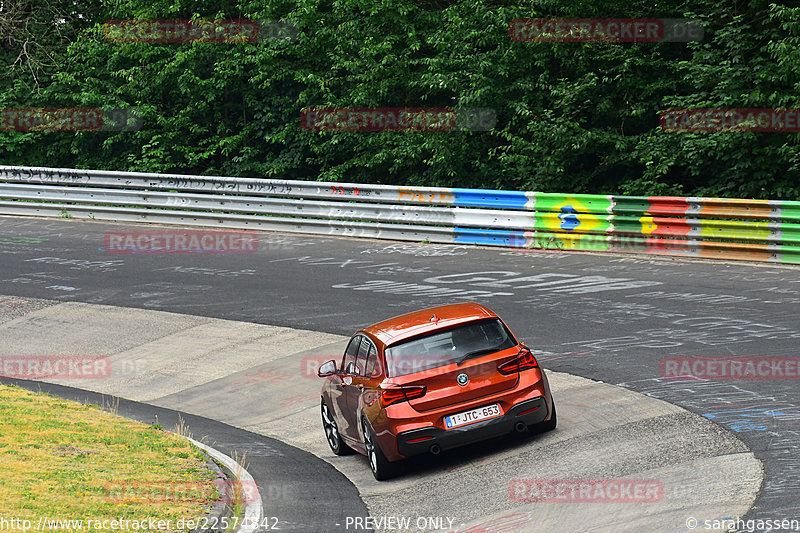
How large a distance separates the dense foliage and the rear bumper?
12.0 m

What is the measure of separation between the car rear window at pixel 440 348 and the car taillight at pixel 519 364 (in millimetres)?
172

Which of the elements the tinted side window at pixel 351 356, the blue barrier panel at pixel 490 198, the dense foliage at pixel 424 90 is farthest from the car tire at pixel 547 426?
the dense foliage at pixel 424 90

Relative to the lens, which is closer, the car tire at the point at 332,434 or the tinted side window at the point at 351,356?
the tinted side window at the point at 351,356

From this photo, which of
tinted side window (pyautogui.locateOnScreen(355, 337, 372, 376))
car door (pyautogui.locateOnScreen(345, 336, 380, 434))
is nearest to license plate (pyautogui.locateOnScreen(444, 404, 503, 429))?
car door (pyautogui.locateOnScreen(345, 336, 380, 434))

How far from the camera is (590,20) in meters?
22.7

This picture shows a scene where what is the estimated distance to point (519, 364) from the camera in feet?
32.4

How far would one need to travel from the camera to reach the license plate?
9.58 m

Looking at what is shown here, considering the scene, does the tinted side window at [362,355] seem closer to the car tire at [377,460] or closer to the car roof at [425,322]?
the car roof at [425,322]

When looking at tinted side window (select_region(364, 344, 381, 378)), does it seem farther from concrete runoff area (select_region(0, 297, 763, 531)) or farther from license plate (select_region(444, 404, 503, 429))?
concrete runoff area (select_region(0, 297, 763, 531))

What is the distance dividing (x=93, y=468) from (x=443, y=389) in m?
3.47

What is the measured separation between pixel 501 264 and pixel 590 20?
706 centimetres

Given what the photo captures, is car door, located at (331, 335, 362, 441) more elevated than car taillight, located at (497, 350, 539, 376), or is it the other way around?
car taillight, located at (497, 350, 539, 376)

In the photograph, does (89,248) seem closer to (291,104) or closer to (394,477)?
Result: (291,104)

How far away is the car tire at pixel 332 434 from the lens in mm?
11133
